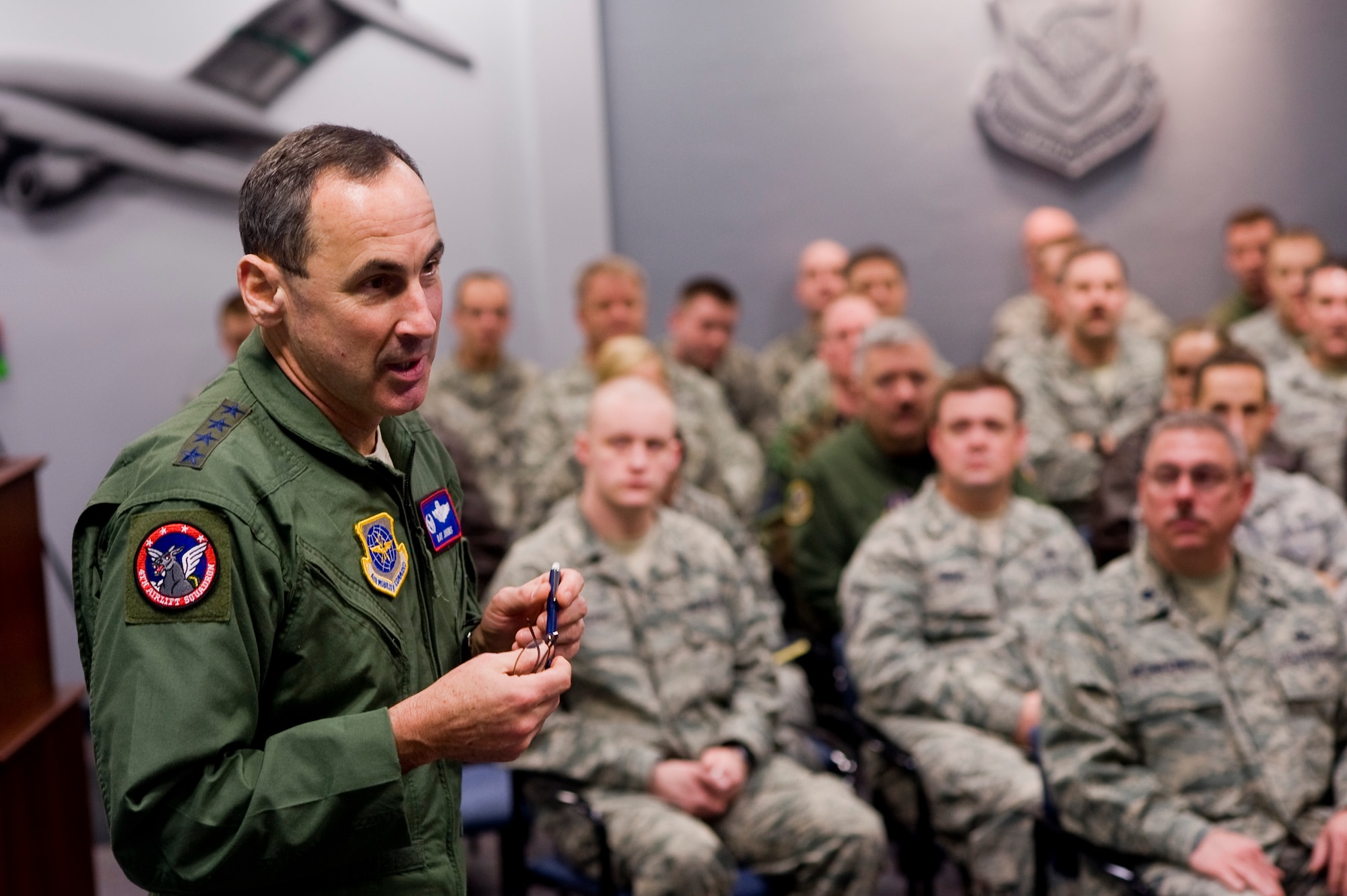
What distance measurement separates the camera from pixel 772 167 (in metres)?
5.68

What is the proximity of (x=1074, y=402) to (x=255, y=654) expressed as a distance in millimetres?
3708

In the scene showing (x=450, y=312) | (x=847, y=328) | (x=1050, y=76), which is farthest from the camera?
(x=1050, y=76)

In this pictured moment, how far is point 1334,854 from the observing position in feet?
7.04

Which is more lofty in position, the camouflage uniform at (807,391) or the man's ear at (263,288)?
the man's ear at (263,288)

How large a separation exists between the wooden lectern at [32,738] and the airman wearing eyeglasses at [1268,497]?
2556mm

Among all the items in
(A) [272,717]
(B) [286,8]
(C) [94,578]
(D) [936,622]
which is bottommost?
(D) [936,622]

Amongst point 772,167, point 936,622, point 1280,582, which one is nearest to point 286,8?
point 772,167

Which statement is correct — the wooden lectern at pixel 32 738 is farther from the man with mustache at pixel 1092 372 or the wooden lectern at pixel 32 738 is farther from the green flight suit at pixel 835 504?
the man with mustache at pixel 1092 372

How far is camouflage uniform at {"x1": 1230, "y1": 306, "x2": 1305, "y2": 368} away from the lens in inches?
184

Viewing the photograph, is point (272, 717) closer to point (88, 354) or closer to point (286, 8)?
point (88, 354)

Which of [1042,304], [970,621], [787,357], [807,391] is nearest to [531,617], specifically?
[970,621]

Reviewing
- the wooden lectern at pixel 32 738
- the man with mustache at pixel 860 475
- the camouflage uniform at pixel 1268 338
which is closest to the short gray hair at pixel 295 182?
the wooden lectern at pixel 32 738

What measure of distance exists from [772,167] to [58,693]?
3.91 metres

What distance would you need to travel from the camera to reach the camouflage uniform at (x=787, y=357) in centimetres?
520
